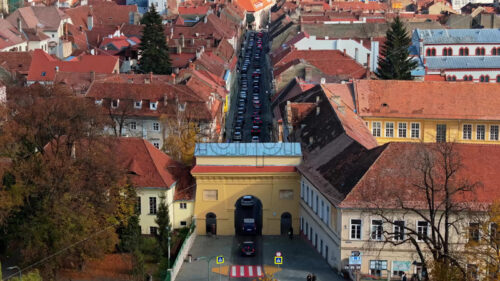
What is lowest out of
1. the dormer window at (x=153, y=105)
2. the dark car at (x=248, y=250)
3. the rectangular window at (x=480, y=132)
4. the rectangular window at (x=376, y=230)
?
the dark car at (x=248, y=250)

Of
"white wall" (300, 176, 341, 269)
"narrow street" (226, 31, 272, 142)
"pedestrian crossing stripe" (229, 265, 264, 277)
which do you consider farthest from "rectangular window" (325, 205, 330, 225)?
"narrow street" (226, 31, 272, 142)

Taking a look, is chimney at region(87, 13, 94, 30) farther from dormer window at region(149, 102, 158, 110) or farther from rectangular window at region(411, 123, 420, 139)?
rectangular window at region(411, 123, 420, 139)

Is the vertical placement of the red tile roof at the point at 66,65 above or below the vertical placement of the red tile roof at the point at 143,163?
above

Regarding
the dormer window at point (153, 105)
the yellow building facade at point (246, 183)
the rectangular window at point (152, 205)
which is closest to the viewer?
the rectangular window at point (152, 205)

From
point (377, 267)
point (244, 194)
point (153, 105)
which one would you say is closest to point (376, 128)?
point (153, 105)

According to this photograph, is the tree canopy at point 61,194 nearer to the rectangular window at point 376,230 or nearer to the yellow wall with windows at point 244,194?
the yellow wall with windows at point 244,194

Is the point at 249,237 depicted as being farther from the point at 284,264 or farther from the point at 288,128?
the point at 288,128

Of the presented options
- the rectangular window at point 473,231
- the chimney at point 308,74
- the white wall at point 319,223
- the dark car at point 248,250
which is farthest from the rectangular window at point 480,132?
the rectangular window at point 473,231

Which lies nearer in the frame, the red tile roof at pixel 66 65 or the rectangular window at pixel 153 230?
the rectangular window at pixel 153 230
